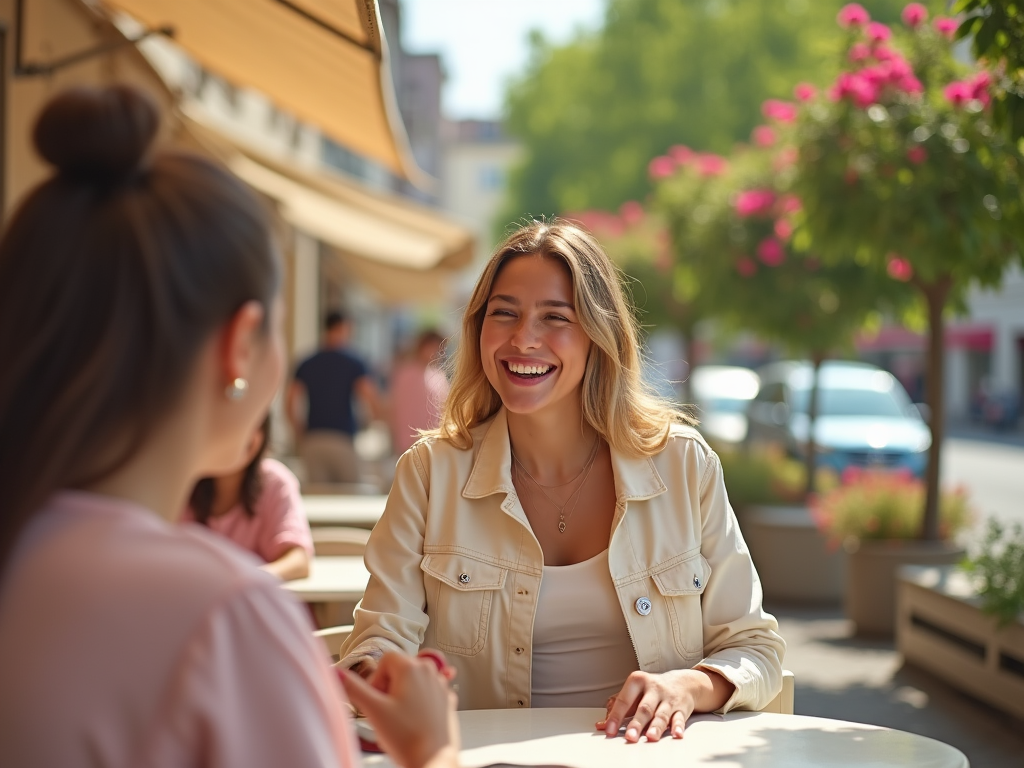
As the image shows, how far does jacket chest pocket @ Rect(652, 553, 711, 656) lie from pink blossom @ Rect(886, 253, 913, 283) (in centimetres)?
502

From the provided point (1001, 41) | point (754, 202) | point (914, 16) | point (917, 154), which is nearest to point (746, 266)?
point (754, 202)

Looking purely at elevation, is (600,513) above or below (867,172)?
below

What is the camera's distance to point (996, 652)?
20.0 ft

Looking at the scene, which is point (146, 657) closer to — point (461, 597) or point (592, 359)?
point (461, 597)

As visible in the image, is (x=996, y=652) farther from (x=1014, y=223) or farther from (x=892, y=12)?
(x=892, y=12)

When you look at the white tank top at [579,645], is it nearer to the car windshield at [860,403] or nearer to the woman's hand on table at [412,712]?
the woman's hand on table at [412,712]

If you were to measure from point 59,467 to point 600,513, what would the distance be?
2.02 meters

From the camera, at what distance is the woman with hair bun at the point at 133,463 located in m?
1.20

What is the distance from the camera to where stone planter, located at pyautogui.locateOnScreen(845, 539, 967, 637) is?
812cm

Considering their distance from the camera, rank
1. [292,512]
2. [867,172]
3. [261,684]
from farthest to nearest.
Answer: [867,172]
[292,512]
[261,684]

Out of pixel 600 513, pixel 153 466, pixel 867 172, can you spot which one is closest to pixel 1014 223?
pixel 867 172

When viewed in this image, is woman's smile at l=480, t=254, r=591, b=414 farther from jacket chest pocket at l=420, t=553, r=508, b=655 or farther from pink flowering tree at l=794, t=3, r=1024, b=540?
pink flowering tree at l=794, t=3, r=1024, b=540

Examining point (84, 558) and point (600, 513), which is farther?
point (600, 513)

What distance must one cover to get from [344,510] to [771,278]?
6803 mm
